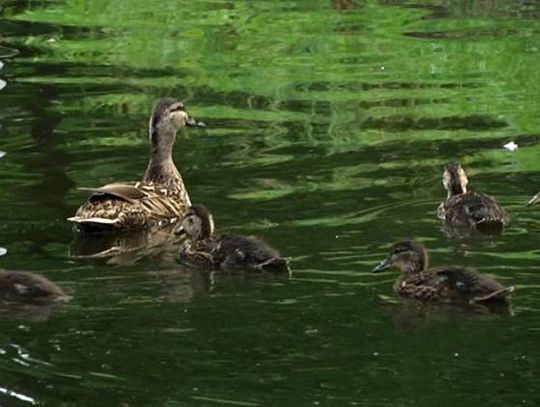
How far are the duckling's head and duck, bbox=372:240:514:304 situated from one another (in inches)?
71.1

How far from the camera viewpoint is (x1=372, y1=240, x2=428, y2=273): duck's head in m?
11.7

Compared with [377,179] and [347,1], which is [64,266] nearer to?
[377,179]

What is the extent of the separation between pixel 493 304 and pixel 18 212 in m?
3.96

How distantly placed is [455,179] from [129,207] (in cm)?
215

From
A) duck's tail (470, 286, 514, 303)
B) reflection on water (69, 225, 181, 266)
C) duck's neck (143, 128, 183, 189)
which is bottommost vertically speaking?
reflection on water (69, 225, 181, 266)

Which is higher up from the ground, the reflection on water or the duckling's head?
the duckling's head

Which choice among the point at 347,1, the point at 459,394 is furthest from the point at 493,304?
the point at 347,1

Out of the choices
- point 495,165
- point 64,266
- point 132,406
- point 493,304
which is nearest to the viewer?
point 132,406

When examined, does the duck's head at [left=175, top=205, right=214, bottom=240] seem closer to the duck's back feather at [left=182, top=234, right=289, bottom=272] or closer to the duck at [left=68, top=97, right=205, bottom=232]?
the duck's back feather at [left=182, top=234, right=289, bottom=272]

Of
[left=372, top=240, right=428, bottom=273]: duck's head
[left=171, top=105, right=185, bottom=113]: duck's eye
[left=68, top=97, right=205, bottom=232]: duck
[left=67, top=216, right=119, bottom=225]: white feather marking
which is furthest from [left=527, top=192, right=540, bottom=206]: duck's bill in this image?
[left=171, top=105, right=185, bottom=113]: duck's eye

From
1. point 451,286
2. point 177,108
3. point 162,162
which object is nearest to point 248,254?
point 451,286

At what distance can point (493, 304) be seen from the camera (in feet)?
36.3

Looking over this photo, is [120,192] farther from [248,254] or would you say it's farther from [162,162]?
[248,254]

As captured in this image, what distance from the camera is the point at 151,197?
1423cm
